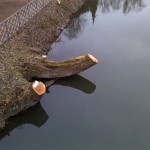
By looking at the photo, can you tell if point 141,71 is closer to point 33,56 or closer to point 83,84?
point 83,84

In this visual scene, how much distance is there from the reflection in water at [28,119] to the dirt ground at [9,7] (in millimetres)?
6774

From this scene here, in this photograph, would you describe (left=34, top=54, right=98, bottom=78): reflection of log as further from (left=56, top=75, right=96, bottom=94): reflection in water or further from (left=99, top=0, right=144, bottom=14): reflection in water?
(left=99, top=0, right=144, bottom=14): reflection in water

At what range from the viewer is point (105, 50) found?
723 inches

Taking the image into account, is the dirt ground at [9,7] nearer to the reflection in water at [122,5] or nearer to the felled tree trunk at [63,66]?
the felled tree trunk at [63,66]

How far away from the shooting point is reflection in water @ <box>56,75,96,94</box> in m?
14.7

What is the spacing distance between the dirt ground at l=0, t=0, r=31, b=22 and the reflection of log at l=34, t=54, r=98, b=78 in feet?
16.7

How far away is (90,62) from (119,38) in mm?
6674

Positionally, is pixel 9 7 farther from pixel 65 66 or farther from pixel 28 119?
pixel 28 119

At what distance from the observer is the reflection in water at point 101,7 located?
22359mm

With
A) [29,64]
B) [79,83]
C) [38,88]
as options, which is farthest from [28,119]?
[79,83]

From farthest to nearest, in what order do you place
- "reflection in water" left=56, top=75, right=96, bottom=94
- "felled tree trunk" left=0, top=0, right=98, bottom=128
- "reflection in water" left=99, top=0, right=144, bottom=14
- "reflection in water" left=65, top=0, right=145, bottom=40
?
"reflection in water" left=99, top=0, right=144, bottom=14, "reflection in water" left=65, top=0, right=145, bottom=40, "reflection in water" left=56, top=75, right=96, bottom=94, "felled tree trunk" left=0, top=0, right=98, bottom=128

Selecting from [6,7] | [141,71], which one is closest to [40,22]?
[6,7]

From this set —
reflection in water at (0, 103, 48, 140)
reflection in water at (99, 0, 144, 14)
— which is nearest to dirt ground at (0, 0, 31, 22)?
reflection in water at (0, 103, 48, 140)

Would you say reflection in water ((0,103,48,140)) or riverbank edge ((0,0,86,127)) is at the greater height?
riverbank edge ((0,0,86,127))
